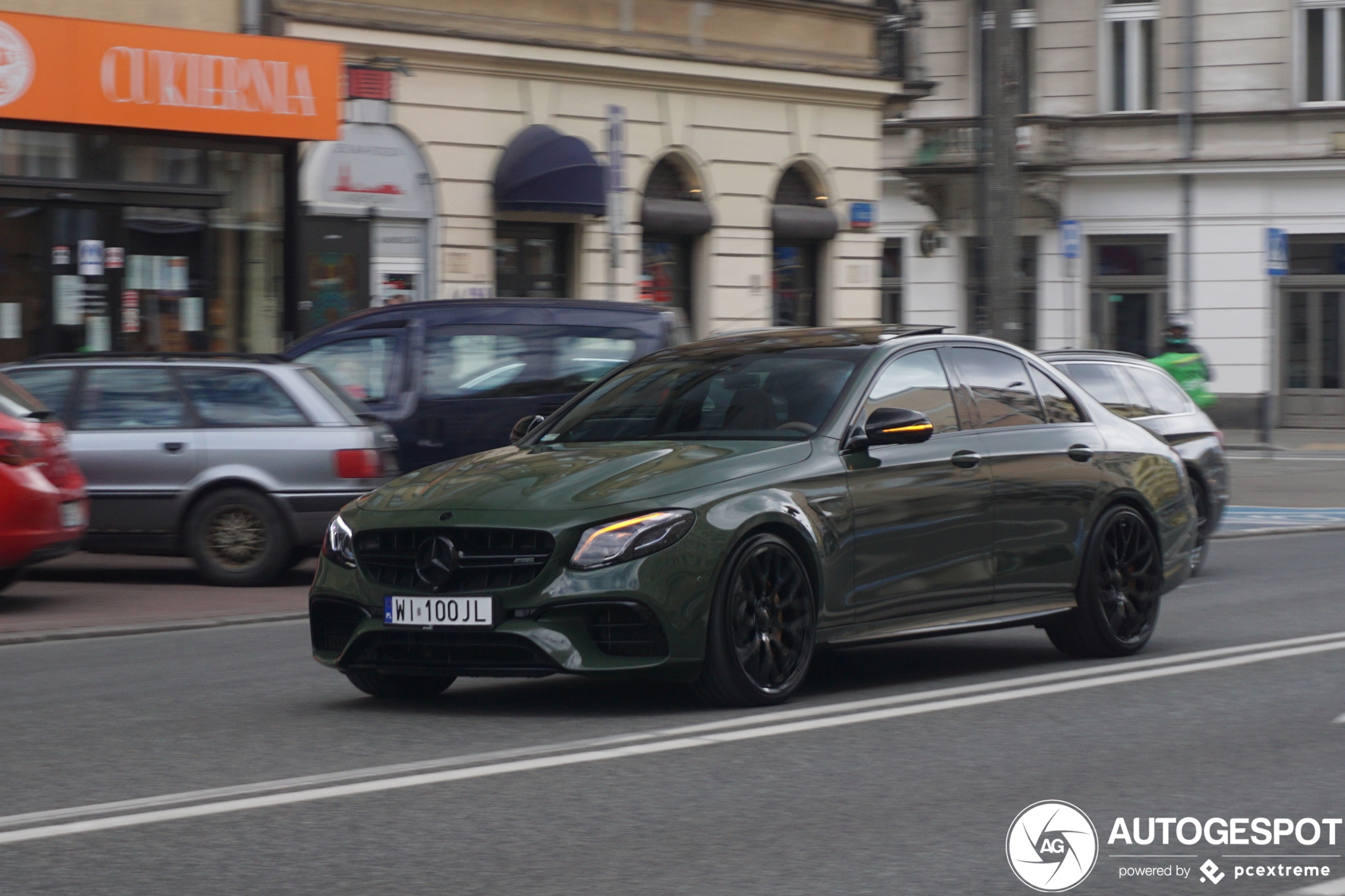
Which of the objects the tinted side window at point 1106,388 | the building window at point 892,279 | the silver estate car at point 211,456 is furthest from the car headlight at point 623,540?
the building window at point 892,279

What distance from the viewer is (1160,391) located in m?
15.7

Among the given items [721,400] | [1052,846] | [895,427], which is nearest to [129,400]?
[721,400]

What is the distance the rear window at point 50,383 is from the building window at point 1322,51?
27.3 metres

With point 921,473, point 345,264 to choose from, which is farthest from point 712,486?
point 345,264

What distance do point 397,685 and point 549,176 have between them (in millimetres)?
15201

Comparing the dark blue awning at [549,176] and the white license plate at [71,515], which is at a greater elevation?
the dark blue awning at [549,176]

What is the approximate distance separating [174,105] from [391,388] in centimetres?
596

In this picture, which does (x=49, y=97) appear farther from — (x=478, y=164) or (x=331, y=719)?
(x=331, y=719)

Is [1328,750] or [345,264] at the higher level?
[345,264]

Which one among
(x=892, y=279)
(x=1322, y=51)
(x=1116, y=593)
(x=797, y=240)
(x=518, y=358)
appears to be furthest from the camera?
(x=892, y=279)

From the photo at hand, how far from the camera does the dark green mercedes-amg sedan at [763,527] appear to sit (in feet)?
24.6

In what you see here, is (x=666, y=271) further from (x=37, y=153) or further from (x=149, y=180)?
(x=37, y=153)

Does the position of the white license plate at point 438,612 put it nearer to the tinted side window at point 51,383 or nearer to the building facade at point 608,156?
the tinted side window at point 51,383

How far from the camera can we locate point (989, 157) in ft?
63.4
